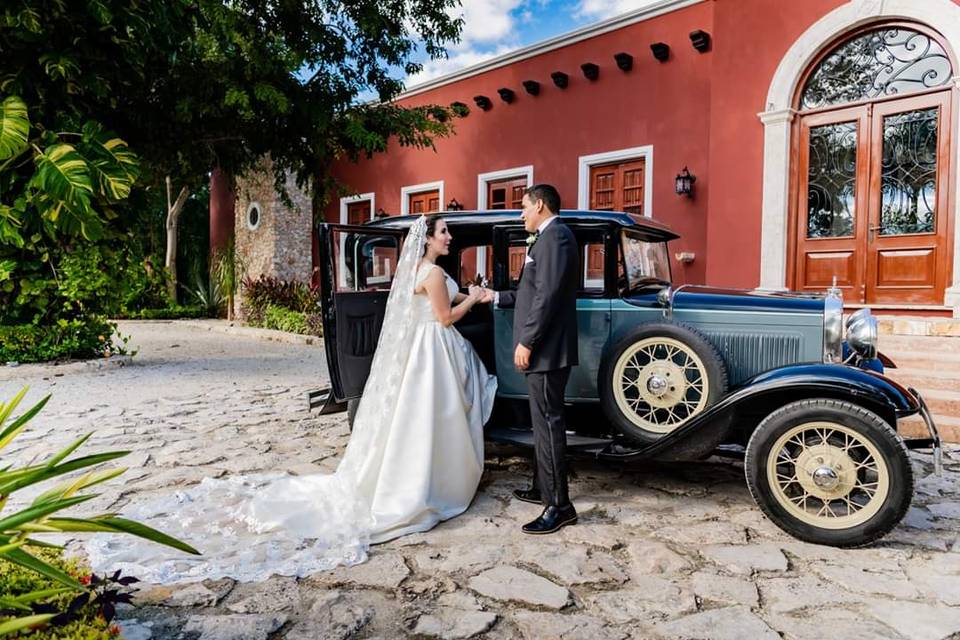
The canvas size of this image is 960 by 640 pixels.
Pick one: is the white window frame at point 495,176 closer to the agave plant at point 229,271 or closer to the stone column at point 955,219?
the stone column at point 955,219

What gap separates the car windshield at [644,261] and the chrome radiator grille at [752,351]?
24.6 inches

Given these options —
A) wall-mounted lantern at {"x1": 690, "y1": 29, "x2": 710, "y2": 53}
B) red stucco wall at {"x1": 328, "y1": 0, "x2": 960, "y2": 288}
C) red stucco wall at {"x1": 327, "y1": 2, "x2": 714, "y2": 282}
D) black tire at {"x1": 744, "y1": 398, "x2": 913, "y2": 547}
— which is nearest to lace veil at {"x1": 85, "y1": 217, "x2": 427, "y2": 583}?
black tire at {"x1": 744, "y1": 398, "x2": 913, "y2": 547}

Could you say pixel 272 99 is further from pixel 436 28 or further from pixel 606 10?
pixel 606 10

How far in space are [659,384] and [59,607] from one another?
2.91m

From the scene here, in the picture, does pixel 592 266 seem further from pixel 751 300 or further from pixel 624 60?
pixel 624 60

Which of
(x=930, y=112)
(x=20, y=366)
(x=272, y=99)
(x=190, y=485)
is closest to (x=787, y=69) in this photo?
(x=930, y=112)

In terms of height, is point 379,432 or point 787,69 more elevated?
point 787,69

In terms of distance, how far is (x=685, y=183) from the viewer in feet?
30.3

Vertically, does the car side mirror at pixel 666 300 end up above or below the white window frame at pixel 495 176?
below

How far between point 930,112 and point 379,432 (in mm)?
7329

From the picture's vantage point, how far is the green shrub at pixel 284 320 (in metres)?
13.2

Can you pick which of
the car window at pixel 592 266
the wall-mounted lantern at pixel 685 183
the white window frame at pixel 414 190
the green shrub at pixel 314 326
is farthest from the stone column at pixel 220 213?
the car window at pixel 592 266

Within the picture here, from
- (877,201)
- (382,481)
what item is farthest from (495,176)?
(382,481)

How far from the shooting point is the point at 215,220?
62.5 ft
